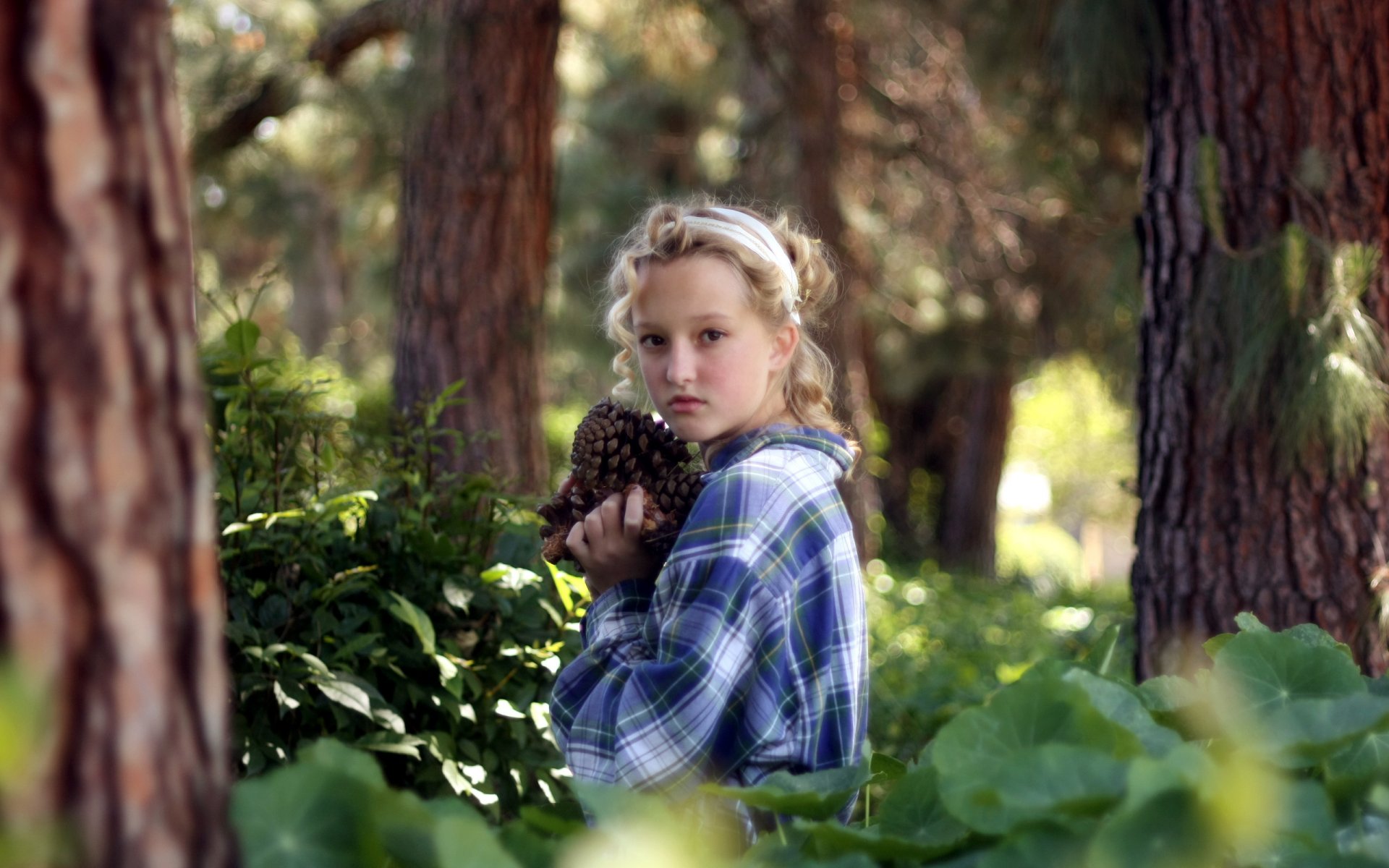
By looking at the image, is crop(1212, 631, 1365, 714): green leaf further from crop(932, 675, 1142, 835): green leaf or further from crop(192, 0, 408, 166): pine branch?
crop(192, 0, 408, 166): pine branch

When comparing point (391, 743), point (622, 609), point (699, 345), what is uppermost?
point (699, 345)

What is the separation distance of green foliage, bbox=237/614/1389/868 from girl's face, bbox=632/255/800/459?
581 millimetres

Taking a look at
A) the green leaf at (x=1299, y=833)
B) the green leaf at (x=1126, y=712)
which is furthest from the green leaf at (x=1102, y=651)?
the green leaf at (x=1299, y=833)

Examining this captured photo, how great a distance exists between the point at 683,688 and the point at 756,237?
0.70m

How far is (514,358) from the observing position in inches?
202

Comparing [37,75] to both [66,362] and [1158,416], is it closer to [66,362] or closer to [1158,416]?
[66,362]

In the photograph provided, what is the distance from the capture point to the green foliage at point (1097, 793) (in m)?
1.00

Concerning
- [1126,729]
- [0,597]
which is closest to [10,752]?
[0,597]

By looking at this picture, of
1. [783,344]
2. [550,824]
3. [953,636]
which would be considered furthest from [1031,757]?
[953,636]

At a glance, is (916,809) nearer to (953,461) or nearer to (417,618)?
(417,618)

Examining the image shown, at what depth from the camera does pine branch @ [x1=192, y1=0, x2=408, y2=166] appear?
577 centimetres

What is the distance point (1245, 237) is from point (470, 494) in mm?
2039

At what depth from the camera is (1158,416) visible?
337 centimetres

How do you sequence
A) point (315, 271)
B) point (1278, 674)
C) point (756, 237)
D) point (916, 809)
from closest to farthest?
point (916, 809)
point (1278, 674)
point (756, 237)
point (315, 271)
